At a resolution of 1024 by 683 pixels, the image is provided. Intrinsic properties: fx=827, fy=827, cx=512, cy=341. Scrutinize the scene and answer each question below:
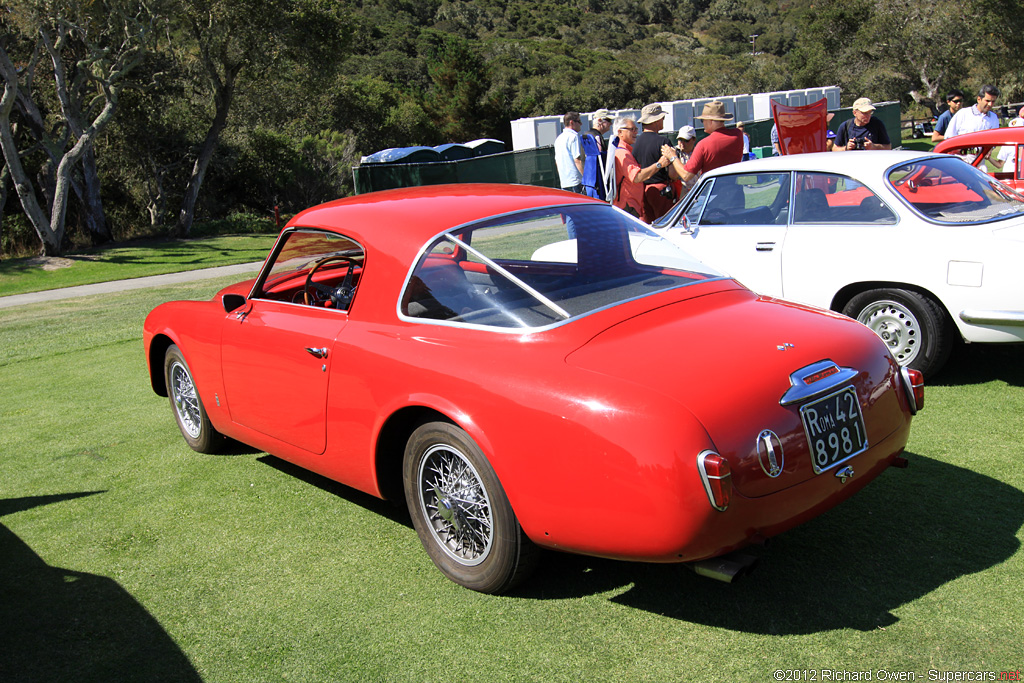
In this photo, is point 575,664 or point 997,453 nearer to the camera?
point 575,664

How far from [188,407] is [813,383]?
392 centimetres

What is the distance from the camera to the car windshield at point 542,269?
3.45 m

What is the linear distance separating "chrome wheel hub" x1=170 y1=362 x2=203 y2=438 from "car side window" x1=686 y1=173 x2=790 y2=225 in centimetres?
402

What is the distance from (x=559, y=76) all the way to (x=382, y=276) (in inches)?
2893

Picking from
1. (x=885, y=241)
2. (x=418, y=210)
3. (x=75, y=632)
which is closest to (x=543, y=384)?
(x=418, y=210)

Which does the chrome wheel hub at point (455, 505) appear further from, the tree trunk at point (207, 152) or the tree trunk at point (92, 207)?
the tree trunk at point (207, 152)

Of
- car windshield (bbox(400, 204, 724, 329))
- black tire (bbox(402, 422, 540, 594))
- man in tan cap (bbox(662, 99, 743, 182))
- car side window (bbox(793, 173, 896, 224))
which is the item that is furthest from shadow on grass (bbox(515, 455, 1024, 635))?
man in tan cap (bbox(662, 99, 743, 182))

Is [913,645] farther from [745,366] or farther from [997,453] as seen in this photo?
[997,453]

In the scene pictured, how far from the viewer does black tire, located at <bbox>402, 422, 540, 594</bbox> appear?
124 inches

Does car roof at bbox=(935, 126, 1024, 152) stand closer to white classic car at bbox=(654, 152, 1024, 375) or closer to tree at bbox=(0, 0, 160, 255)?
white classic car at bbox=(654, 152, 1024, 375)

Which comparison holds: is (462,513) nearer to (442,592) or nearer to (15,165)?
(442,592)

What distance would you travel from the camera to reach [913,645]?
2.76 metres

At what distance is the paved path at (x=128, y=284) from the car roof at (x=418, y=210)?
41.1 feet

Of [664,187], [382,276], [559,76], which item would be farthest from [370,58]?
[382,276]
